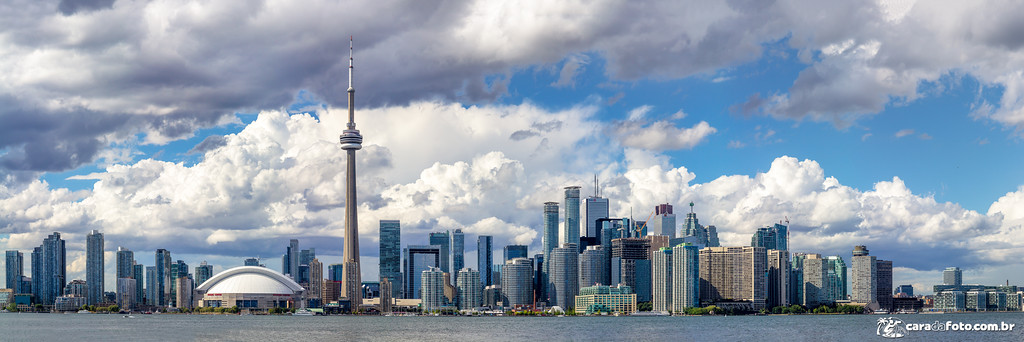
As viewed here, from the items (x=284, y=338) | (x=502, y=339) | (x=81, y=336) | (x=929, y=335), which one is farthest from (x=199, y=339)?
(x=929, y=335)

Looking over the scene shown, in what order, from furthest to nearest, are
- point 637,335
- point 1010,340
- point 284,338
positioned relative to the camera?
1. point 637,335
2. point 284,338
3. point 1010,340

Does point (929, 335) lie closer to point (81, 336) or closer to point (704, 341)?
point (704, 341)

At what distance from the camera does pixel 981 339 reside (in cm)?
15788

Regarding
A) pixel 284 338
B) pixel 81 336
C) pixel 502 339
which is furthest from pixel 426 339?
pixel 81 336

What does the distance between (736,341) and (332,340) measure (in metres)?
63.6

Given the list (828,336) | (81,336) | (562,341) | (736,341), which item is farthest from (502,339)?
(81,336)

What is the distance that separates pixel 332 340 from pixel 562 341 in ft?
117

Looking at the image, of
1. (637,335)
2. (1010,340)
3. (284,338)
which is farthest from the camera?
(637,335)

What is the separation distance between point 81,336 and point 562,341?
265ft

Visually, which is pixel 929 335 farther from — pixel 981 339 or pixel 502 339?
pixel 502 339

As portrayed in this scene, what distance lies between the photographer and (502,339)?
546 ft

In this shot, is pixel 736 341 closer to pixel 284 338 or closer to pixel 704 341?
pixel 704 341

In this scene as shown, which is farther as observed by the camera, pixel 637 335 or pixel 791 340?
pixel 637 335

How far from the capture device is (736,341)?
16538 centimetres
